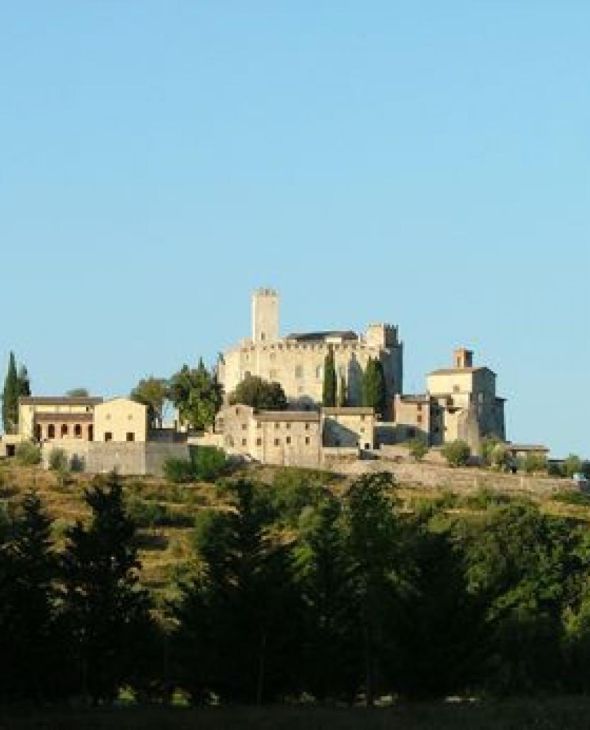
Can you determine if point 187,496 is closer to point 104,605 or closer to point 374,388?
point 374,388

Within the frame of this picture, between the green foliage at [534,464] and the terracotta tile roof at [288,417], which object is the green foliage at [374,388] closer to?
the terracotta tile roof at [288,417]

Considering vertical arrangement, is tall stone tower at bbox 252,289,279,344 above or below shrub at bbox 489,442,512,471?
above

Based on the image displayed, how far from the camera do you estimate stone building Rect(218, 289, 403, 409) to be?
93438 mm

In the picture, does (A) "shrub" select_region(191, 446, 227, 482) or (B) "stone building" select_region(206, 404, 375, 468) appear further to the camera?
(B) "stone building" select_region(206, 404, 375, 468)

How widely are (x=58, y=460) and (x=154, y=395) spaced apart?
367 inches

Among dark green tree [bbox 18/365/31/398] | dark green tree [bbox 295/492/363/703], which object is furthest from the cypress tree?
dark green tree [bbox 295/492/363/703]

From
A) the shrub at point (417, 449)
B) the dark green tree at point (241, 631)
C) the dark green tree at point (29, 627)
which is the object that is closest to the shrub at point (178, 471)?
the shrub at point (417, 449)

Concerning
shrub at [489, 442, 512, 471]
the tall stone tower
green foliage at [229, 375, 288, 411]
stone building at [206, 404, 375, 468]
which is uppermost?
the tall stone tower

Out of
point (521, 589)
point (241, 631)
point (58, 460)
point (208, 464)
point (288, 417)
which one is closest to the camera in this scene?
point (241, 631)

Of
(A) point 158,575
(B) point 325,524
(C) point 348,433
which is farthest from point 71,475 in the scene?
(B) point 325,524

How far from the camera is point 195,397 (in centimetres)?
8994

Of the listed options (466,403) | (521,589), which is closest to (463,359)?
(466,403)

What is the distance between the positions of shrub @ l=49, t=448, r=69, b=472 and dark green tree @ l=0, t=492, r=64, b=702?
1937 inches

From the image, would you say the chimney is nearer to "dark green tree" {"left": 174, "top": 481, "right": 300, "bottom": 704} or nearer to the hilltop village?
the hilltop village
